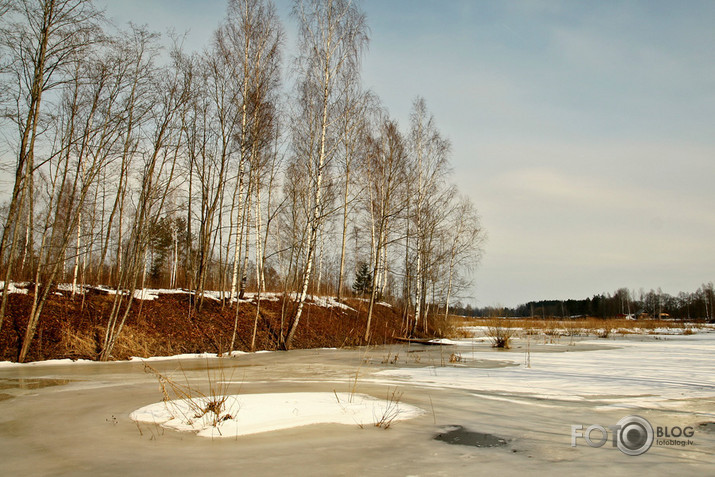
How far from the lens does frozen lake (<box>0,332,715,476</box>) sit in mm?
3062

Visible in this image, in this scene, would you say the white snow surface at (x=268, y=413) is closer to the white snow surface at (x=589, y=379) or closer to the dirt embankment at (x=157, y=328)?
the white snow surface at (x=589, y=379)

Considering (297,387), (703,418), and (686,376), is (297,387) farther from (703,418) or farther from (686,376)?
(686,376)

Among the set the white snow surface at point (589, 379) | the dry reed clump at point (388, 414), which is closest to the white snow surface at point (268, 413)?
the dry reed clump at point (388, 414)

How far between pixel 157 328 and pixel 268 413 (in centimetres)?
896

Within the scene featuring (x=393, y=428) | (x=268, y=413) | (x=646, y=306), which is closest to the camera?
(x=393, y=428)

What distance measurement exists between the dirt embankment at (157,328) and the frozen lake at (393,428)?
6.50ft

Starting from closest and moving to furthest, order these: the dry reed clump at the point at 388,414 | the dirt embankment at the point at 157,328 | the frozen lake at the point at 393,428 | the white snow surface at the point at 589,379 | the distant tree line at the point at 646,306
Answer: the frozen lake at the point at 393,428 < the dry reed clump at the point at 388,414 < the white snow surface at the point at 589,379 < the dirt embankment at the point at 157,328 < the distant tree line at the point at 646,306

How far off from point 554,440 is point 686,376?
563 centimetres

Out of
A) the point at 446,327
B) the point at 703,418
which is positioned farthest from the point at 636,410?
the point at 446,327

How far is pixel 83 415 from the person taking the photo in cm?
471

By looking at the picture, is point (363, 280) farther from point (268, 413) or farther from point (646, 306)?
point (646, 306)

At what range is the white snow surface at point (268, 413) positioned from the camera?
4.13 metres

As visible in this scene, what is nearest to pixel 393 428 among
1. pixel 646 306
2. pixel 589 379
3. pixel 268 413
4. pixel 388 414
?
pixel 388 414

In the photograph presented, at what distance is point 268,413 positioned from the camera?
464cm
